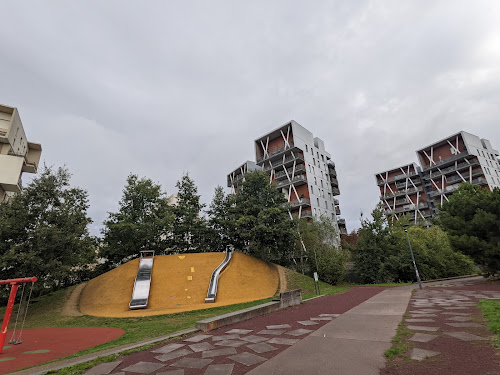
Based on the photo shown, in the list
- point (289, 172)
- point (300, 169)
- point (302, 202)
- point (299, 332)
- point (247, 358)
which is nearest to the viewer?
point (247, 358)

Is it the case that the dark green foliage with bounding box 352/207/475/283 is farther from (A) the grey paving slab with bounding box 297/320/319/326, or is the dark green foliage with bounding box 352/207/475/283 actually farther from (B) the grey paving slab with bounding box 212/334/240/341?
(B) the grey paving slab with bounding box 212/334/240/341

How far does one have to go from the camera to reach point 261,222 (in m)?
29.1

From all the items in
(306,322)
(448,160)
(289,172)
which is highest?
(448,160)

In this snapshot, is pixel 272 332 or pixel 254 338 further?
pixel 272 332

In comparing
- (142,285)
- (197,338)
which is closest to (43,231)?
(142,285)

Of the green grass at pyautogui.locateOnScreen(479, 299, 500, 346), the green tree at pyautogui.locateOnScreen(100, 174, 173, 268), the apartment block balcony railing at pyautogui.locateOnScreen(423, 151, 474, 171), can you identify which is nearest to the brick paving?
the green grass at pyautogui.locateOnScreen(479, 299, 500, 346)

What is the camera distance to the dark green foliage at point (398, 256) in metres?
31.8

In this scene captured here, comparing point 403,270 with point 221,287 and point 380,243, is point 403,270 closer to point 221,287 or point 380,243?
point 380,243

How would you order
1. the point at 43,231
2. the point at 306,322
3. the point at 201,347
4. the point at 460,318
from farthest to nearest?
the point at 43,231 < the point at 306,322 < the point at 460,318 < the point at 201,347

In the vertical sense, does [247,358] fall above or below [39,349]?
above

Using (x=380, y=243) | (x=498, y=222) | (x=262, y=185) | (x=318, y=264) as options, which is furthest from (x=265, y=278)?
(x=498, y=222)

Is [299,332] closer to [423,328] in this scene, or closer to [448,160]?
[423,328]

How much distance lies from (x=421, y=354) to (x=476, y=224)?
2117 centimetres

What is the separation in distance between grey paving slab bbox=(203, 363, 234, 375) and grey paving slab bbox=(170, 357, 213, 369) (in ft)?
0.90
